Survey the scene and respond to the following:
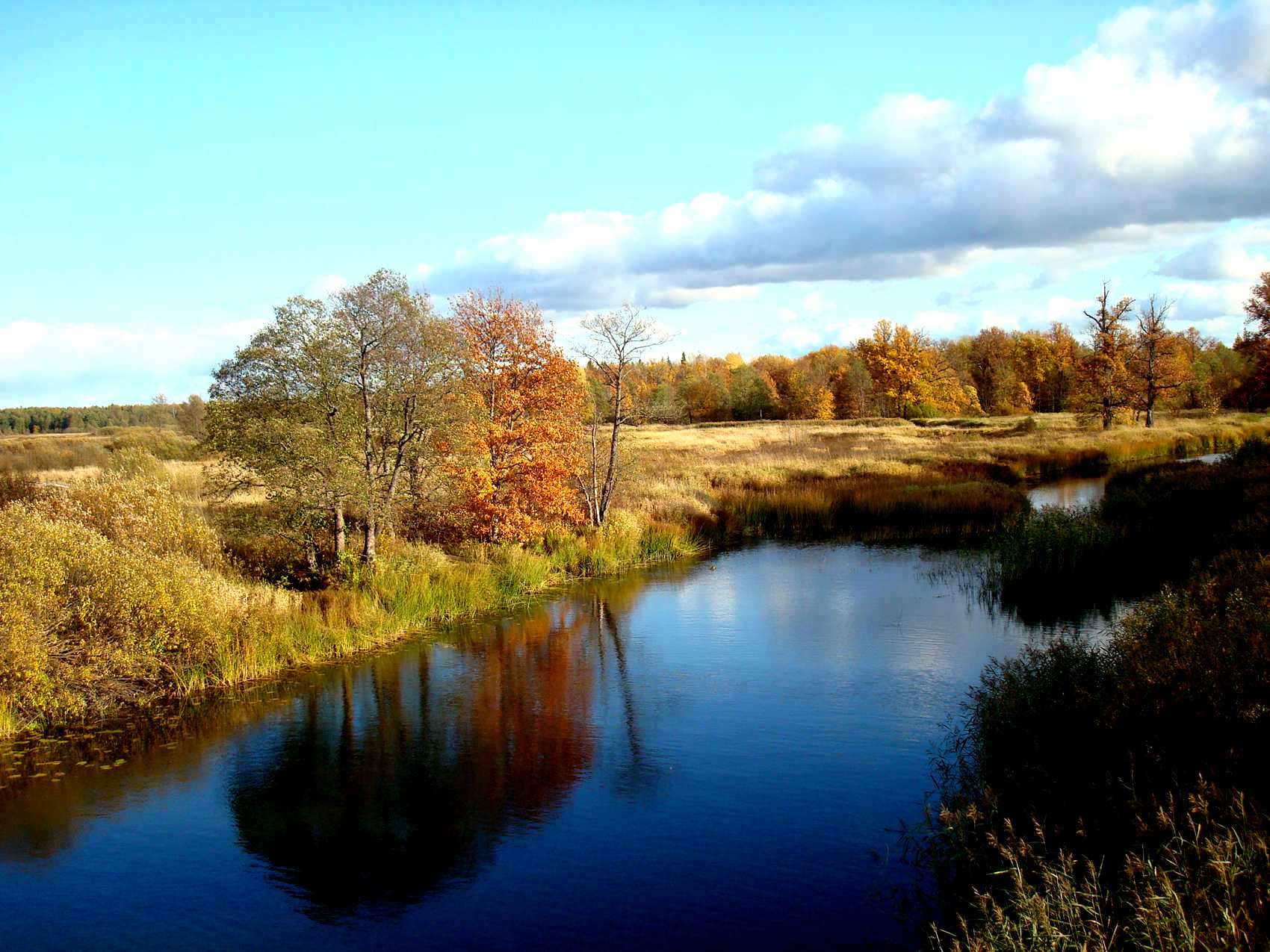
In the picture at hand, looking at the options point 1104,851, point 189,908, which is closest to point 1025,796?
point 1104,851

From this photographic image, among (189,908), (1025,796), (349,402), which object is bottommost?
(189,908)

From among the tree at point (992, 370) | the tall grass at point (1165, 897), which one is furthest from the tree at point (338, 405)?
the tree at point (992, 370)

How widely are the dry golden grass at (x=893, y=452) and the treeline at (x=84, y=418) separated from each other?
40.4 meters

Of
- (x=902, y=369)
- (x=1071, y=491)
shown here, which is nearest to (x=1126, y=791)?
(x=1071, y=491)

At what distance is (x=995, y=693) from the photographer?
973 cm

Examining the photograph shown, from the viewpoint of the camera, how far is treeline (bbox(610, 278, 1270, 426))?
5578cm

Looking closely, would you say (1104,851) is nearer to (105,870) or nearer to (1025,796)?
(1025,796)

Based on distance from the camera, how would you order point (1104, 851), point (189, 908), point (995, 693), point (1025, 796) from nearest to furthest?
point (1104, 851) → point (1025, 796) → point (189, 908) → point (995, 693)

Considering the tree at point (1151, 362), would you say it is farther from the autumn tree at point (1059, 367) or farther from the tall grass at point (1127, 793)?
the tall grass at point (1127, 793)

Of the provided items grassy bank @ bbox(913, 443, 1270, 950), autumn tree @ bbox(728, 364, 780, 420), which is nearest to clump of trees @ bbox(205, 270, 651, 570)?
grassy bank @ bbox(913, 443, 1270, 950)

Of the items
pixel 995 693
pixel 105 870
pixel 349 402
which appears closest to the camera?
pixel 105 870

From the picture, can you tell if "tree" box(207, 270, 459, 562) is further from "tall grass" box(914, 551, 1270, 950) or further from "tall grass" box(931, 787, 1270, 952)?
"tall grass" box(931, 787, 1270, 952)

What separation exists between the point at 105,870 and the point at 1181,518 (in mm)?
21767

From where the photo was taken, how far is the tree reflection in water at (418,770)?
892 centimetres
